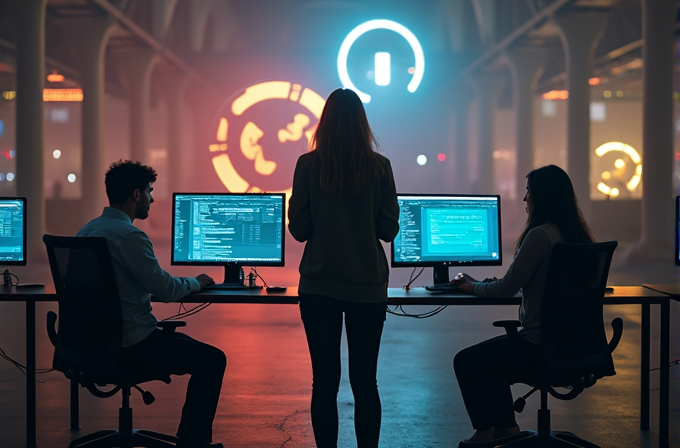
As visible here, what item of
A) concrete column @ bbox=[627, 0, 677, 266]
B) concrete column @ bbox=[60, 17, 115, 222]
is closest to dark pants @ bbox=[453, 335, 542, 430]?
concrete column @ bbox=[627, 0, 677, 266]

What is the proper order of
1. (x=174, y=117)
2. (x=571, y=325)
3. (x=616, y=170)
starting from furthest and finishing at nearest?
(x=616, y=170)
(x=174, y=117)
(x=571, y=325)

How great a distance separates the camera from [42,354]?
19.2ft

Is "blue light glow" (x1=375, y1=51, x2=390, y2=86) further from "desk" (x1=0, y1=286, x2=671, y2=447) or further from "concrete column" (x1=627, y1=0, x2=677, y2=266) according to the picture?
"desk" (x1=0, y1=286, x2=671, y2=447)

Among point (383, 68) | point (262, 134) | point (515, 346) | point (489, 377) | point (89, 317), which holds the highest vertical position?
point (383, 68)

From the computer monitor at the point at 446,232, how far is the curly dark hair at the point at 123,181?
141 cm

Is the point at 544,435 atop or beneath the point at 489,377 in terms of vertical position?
beneath

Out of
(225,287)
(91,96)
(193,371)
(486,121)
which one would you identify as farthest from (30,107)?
(486,121)

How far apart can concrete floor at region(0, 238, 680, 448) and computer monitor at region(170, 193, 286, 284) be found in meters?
0.93

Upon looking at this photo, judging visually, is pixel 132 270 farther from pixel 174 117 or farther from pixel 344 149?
pixel 174 117

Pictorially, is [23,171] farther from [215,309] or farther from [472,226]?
[472,226]

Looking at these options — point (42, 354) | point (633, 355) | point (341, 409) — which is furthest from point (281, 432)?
point (633, 355)

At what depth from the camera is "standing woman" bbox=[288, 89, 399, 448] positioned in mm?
2979

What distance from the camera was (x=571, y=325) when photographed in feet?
10.7

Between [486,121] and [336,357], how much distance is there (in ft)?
64.6
